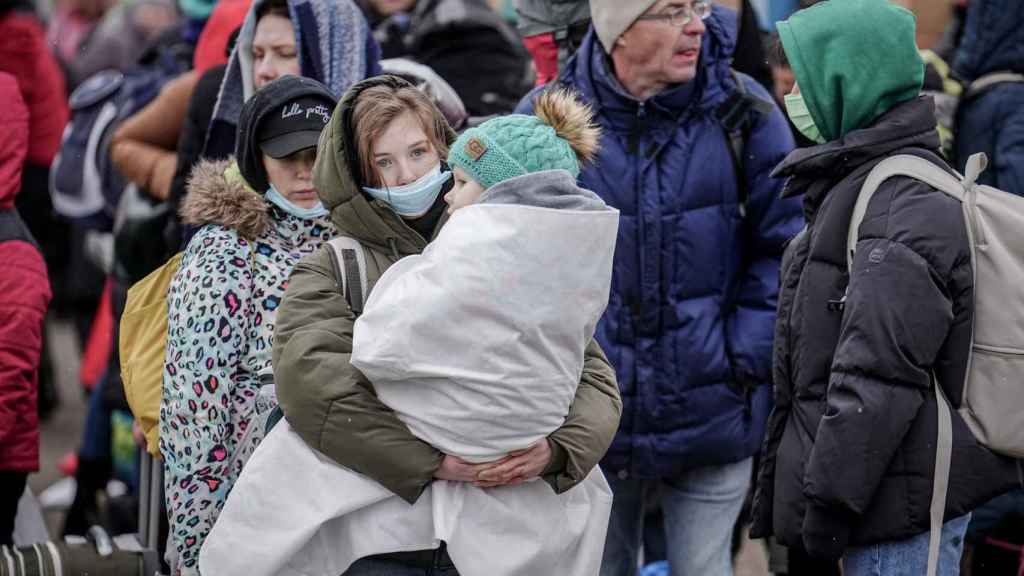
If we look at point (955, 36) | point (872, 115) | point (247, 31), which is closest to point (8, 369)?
point (247, 31)

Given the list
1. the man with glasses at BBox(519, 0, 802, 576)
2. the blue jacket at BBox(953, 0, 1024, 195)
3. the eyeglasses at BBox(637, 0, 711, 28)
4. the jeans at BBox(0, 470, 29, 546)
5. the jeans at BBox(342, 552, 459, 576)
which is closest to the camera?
the jeans at BBox(342, 552, 459, 576)

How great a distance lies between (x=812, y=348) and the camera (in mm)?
3670

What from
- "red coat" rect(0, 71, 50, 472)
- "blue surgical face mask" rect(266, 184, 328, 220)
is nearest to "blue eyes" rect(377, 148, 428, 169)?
"blue surgical face mask" rect(266, 184, 328, 220)

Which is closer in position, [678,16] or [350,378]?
[350,378]

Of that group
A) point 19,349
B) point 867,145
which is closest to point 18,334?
point 19,349

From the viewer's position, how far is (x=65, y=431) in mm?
9148

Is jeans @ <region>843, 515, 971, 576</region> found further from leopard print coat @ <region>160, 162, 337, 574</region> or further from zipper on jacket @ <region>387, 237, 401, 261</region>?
leopard print coat @ <region>160, 162, 337, 574</region>

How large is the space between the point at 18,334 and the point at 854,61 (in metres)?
2.56

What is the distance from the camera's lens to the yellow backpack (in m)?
3.99

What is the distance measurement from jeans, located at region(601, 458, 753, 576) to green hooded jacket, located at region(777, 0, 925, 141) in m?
1.20

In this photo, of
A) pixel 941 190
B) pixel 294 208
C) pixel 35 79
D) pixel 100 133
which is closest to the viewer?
pixel 941 190

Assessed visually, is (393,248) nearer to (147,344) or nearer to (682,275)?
(147,344)

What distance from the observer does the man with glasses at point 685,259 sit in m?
4.37

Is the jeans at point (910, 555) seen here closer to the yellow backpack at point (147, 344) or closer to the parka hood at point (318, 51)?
the yellow backpack at point (147, 344)
